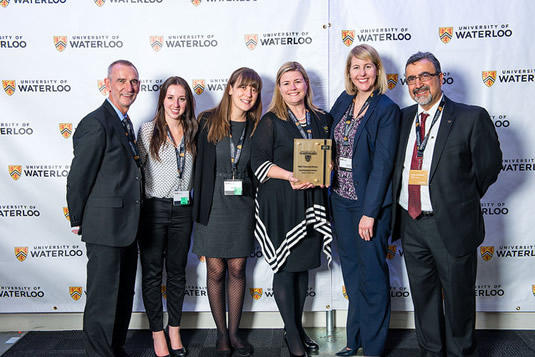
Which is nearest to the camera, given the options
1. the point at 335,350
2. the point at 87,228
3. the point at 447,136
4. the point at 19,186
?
the point at 447,136

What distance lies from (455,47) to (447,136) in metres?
1.05

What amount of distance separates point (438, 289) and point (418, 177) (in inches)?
26.9

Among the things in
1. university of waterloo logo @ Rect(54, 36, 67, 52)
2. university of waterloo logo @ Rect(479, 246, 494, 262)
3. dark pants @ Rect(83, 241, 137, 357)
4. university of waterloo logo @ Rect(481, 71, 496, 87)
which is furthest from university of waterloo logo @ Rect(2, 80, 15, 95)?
university of waterloo logo @ Rect(479, 246, 494, 262)

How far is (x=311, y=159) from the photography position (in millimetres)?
2330

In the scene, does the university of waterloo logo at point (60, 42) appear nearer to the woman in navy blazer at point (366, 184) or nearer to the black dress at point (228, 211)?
the black dress at point (228, 211)

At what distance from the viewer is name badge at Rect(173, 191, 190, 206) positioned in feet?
8.46

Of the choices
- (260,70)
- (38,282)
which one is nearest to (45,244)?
(38,282)

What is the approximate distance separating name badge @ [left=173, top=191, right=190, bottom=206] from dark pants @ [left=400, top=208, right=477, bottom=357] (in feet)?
4.20

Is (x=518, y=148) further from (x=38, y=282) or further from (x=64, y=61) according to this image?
(x=38, y=282)

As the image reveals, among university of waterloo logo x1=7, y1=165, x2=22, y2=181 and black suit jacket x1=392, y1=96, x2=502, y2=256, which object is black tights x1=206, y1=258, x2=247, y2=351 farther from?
university of waterloo logo x1=7, y1=165, x2=22, y2=181

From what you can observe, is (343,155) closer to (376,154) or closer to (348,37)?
(376,154)

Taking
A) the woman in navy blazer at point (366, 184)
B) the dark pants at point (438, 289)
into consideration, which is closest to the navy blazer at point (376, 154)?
the woman in navy blazer at point (366, 184)

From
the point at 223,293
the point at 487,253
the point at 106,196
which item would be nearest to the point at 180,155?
the point at 106,196

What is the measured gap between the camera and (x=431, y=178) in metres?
2.28
